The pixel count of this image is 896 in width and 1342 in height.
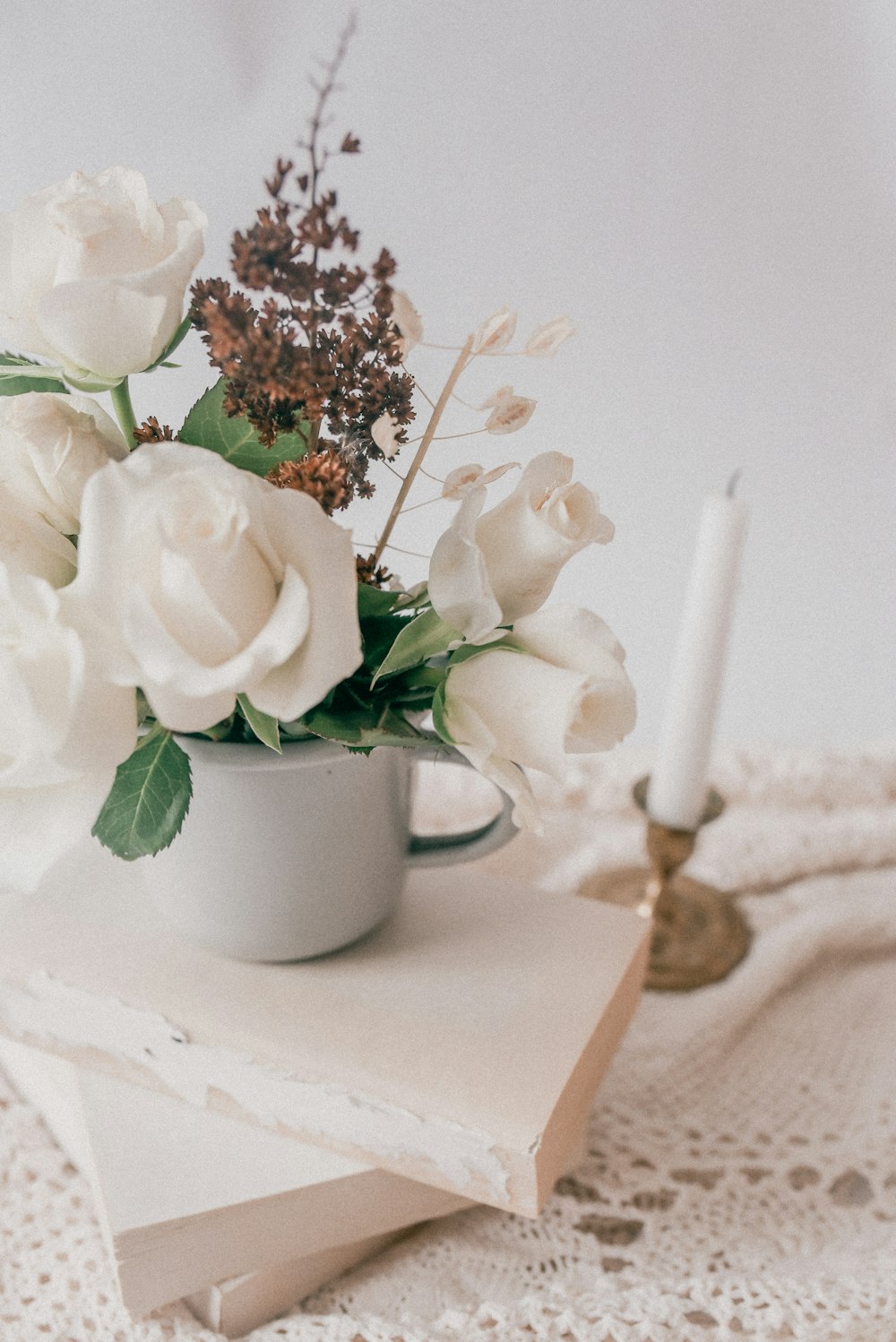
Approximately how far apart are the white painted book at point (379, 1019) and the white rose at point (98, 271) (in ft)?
0.93

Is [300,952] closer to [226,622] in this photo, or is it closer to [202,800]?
[202,800]

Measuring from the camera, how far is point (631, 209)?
2.27 ft

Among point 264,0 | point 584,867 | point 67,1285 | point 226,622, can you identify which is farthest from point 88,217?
point 584,867

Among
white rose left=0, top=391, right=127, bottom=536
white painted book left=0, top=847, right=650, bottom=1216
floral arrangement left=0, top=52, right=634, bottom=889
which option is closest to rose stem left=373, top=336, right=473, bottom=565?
floral arrangement left=0, top=52, right=634, bottom=889

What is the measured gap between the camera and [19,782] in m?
0.32

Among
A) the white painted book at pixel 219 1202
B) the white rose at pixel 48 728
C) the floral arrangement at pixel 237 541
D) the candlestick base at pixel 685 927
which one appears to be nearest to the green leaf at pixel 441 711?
the floral arrangement at pixel 237 541

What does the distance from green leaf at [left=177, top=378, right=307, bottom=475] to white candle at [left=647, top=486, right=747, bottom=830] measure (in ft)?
1.04

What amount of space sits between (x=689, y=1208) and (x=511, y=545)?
0.36m

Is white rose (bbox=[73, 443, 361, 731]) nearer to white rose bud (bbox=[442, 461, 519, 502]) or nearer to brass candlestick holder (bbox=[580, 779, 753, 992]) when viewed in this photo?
white rose bud (bbox=[442, 461, 519, 502])

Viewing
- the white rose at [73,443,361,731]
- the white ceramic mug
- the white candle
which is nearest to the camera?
the white rose at [73,443,361,731]

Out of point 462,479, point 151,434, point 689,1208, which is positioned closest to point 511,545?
point 462,479

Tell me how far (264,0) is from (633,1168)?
0.64 meters

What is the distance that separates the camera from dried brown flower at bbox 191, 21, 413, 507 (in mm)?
310

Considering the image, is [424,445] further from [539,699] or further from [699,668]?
[699,668]
